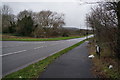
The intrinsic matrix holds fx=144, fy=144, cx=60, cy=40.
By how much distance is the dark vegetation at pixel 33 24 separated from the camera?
163 ft

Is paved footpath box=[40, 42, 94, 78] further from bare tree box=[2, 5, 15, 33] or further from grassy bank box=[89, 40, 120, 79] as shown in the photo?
bare tree box=[2, 5, 15, 33]

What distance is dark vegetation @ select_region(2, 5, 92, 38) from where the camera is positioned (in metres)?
49.8

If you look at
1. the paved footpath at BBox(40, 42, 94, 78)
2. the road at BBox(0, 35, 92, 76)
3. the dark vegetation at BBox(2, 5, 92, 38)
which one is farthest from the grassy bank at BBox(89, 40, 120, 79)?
the dark vegetation at BBox(2, 5, 92, 38)

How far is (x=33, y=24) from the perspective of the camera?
53.8 meters

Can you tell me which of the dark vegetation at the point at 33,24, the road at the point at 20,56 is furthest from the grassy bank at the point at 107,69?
the dark vegetation at the point at 33,24

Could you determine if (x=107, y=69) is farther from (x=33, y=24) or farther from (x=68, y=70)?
(x=33, y=24)

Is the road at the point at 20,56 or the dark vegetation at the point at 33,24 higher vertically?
the dark vegetation at the point at 33,24

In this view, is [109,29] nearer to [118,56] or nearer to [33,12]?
[118,56]

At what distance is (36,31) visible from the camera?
52.1 m

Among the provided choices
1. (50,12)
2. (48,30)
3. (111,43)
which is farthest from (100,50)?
(50,12)

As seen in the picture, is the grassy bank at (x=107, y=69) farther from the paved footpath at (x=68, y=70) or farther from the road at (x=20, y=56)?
the road at (x=20, y=56)

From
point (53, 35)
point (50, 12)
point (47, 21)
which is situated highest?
point (50, 12)

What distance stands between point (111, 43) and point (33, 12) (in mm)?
59418

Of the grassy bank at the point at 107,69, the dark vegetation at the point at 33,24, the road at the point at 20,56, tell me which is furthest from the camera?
the dark vegetation at the point at 33,24
